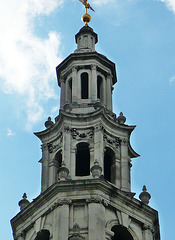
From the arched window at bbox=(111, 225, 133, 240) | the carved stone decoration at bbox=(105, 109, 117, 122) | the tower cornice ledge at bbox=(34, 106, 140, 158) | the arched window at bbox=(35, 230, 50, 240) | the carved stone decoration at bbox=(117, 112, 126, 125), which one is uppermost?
the carved stone decoration at bbox=(105, 109, 117, 122)

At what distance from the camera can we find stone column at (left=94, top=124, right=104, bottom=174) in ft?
197

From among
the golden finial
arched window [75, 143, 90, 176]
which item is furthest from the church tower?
the golden finial

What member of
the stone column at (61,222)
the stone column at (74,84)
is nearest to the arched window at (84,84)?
the stone column at (74,84)

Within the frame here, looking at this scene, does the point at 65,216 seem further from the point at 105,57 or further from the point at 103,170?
the point at 105,57

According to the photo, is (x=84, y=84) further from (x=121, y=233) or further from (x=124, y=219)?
(x=121, y=233)

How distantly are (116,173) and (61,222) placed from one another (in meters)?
6.73

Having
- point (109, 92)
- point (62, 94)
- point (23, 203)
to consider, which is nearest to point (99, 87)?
point (109, 92)

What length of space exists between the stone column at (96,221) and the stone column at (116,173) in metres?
3.80

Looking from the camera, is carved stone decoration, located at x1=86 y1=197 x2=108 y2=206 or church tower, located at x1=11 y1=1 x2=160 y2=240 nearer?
church tower, located at x1=11 y1=1 x2=160 y2=240

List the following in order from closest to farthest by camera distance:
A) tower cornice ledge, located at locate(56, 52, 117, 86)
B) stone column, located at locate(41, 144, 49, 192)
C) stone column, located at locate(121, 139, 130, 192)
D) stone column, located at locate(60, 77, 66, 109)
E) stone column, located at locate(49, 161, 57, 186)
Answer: stone column, located at locate(121, 139, 130, 192), stone column, located at locate(49, 161, 57, 186), stone column, located at locate(41, 144, 49, 192), stone column, located at locate(60, 77, 66, 109), tower cornice ledge, located at locate(56, 52, 117, 86)

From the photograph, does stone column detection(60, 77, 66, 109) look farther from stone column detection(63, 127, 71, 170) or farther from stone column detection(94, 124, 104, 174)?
stone column detection(94, 124, 104, 174)

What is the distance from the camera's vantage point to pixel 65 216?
5600cm

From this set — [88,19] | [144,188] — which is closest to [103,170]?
[144,188]

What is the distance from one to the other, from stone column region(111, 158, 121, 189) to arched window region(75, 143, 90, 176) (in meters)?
1.65
